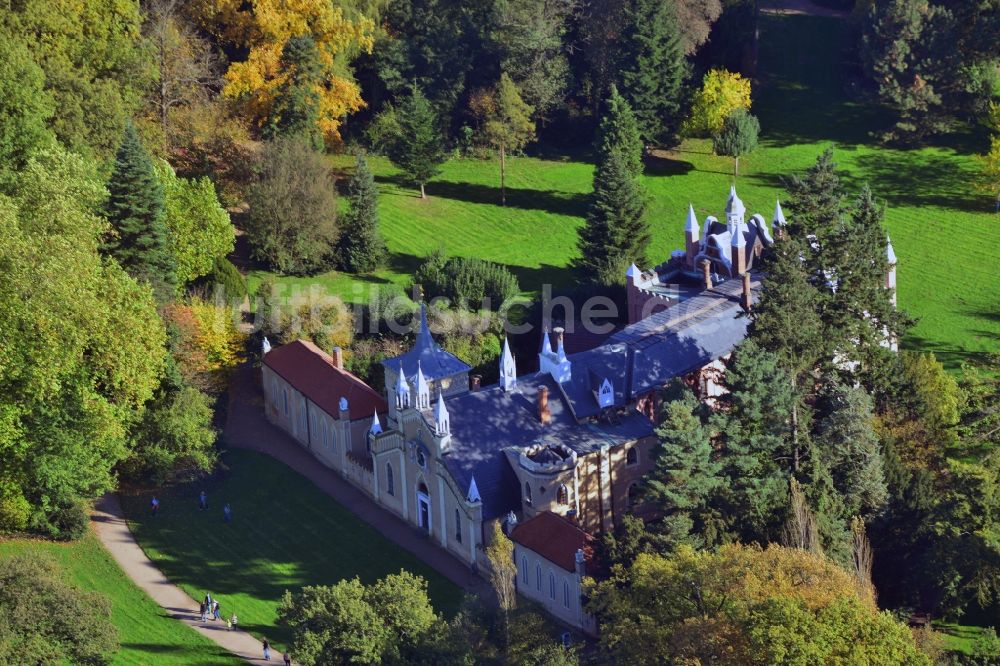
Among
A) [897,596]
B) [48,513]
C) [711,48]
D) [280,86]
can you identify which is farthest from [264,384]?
[711,48]

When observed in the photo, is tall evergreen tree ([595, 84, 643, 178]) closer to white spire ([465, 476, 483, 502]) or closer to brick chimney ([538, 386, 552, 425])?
brick chimney ([538, 386, 552, 425])

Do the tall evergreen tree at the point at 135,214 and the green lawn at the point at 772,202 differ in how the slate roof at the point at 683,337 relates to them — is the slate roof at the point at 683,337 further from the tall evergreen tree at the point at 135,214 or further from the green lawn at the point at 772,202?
the tall evergreen tree at the point at 135,214

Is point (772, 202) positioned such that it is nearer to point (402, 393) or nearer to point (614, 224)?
point (614, 224)

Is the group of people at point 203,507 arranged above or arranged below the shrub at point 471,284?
below

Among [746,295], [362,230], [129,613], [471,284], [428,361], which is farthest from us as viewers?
[362,230]

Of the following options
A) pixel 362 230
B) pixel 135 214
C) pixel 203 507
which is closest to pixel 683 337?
pixel 203 507

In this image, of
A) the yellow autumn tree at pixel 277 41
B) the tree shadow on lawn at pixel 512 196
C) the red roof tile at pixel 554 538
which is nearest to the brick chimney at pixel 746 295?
the red roof tile at pixel 554 538
